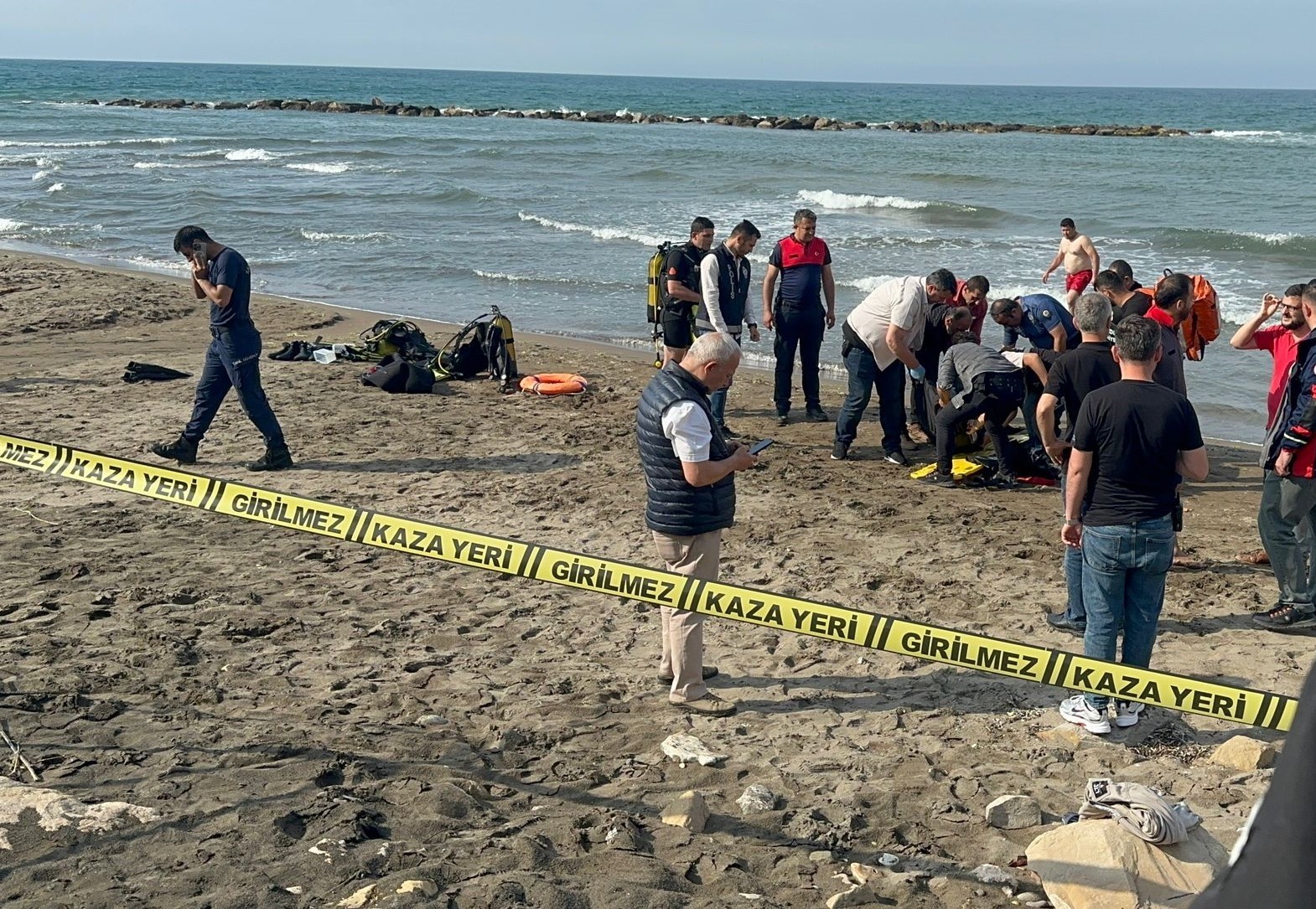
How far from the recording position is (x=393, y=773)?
15.5 ft

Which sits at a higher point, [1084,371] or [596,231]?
[596,231]

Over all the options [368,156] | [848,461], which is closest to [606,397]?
[848,461]

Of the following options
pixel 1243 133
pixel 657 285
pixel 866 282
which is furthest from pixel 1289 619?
pixel 1243 133

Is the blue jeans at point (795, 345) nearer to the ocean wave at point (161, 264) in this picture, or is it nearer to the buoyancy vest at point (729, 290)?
the buoyancy vest at point (729, 290)

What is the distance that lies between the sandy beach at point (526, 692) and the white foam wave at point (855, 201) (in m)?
21.2

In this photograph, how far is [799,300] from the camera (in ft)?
33.1

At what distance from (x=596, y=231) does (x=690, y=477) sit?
63.1 ft

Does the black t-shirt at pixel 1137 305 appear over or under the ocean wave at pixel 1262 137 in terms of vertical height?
under

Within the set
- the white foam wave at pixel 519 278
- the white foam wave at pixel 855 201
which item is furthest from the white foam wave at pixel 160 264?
the white foam wave at pixel 855 201

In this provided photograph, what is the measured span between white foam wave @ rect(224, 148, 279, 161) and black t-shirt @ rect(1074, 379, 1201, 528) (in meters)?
38.7

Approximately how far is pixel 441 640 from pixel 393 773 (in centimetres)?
144

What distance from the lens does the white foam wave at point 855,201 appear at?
→ 2994 centimetres

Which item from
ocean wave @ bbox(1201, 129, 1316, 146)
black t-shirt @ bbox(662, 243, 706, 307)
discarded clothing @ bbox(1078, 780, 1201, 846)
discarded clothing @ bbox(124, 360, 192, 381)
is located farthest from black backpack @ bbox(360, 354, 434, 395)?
ocean wave @ bbox(1201, 129, 1316, 146)

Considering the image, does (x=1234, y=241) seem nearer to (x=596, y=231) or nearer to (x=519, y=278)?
(x=596, y=231)
